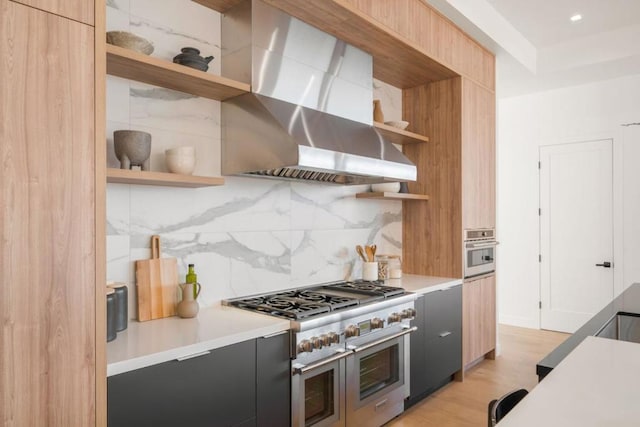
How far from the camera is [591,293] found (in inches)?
188

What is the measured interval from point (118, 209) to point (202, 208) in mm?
460

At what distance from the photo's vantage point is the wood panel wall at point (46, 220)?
1234 mm

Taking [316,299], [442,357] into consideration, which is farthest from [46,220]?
[442,357]

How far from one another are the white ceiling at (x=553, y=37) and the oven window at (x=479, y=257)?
181cm

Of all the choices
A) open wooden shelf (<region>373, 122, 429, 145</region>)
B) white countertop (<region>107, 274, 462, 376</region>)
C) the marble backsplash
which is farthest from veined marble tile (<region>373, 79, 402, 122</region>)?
white countertop (<region>107, 274, 462, 376</region>)

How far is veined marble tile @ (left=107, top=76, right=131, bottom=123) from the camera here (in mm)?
1992

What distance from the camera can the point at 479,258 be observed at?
378cm

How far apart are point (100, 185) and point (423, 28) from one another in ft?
8.34

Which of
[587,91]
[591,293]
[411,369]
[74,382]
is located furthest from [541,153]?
[74,382]

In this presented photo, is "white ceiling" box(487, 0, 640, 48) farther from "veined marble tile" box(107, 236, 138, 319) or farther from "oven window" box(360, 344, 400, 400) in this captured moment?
"veined marble tile" box(107, 236, 138, 319)

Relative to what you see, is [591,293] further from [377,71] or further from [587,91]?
[377,71]

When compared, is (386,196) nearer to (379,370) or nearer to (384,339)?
(384,339)

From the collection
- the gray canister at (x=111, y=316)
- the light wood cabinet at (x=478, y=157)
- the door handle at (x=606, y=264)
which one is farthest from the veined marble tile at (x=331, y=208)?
the door handle at (x=606, y=264)

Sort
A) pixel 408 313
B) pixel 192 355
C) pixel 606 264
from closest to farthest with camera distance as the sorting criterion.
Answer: pixel 192 355, pixel 408 313, pixel 606 264
